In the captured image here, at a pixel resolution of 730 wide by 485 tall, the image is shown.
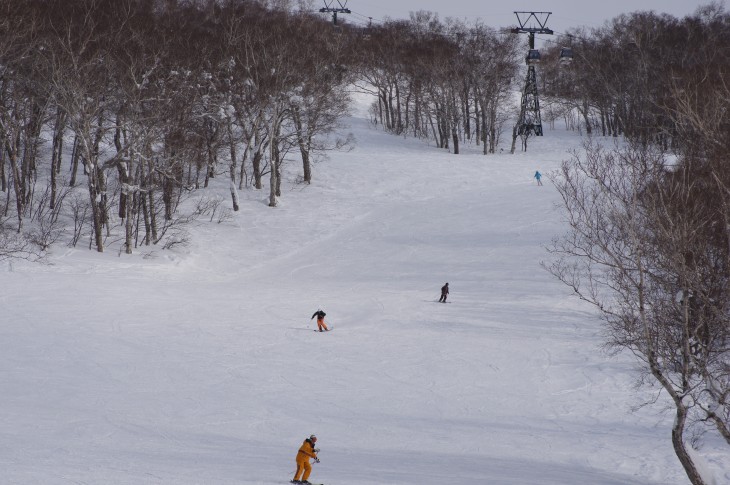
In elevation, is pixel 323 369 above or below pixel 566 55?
below

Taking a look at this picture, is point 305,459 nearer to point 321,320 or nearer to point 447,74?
point 321,320

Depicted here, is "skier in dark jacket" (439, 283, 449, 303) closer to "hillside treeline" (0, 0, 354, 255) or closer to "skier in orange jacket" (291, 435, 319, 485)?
"hillside treeline" (0, 0, 354, 255)

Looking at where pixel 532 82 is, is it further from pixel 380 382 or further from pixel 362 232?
pixel 380 382

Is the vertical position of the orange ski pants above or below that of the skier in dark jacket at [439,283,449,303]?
above

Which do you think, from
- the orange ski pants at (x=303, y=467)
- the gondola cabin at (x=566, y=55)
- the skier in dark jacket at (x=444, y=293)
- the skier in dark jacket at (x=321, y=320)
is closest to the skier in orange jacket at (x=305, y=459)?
the orange ski pants at (x=303, y=467)

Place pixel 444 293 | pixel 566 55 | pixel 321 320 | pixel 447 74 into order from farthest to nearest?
pixel 566 55 < pixel 447 74 < pixel 444 293 < pixel 321 320

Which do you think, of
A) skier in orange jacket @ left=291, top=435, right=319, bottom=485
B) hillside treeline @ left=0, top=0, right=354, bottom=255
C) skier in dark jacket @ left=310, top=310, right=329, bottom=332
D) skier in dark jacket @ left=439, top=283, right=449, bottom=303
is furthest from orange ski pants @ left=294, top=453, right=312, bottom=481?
hillside treeline @ left=0, top=0, right=354, bottom=255

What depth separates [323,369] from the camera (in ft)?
65.6

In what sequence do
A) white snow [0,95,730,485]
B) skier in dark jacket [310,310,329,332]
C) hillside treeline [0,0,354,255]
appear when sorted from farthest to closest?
hillside treeline [0,0,354,255], skier in dark jacket [310,310,329,332], white snow [0,95,730,485]

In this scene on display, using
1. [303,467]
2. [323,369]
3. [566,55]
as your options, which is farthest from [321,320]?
[566,55]

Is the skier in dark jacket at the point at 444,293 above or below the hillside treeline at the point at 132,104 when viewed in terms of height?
below

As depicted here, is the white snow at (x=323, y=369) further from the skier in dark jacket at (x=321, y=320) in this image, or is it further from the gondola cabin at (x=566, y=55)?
the gondola cabin at (x=566, y=55)

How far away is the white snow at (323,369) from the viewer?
45.9 feet

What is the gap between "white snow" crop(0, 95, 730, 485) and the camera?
13984 mm
